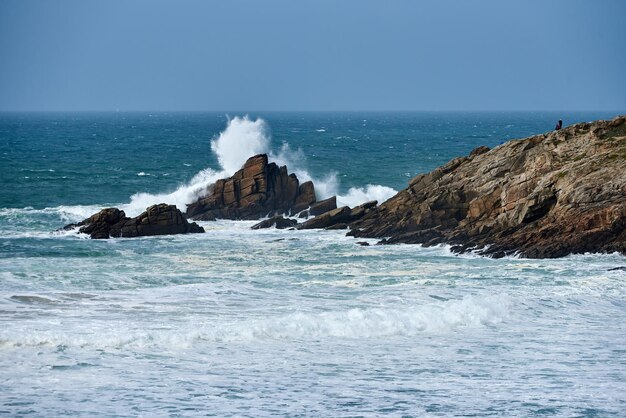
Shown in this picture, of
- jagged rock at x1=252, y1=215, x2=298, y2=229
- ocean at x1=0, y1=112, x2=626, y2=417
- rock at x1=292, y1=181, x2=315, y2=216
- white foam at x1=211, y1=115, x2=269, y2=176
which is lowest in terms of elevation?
ocean at x1=0, y1=112, x2=626, y2=417

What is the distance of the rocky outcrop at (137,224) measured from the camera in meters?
46.7

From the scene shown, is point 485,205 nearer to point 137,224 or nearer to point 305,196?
point 305,196

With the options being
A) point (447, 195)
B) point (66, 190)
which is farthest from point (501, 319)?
point (66, 190)

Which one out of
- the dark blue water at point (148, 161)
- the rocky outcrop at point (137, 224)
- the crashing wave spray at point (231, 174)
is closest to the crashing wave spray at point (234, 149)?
the crashing wave spray at point (231, 174)

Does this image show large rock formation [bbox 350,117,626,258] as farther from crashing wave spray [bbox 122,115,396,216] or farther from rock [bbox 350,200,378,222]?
crashing wave spray [bbox 122,115,396,216]

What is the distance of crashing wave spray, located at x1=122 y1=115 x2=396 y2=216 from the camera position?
2301 inches

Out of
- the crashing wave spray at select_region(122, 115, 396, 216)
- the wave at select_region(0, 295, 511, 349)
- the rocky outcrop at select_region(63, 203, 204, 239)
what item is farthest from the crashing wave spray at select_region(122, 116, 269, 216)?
the wave at select_region(0, 295, 511, 349)

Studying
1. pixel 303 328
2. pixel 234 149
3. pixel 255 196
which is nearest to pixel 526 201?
pixel 255 196

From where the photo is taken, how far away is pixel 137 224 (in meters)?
47.1

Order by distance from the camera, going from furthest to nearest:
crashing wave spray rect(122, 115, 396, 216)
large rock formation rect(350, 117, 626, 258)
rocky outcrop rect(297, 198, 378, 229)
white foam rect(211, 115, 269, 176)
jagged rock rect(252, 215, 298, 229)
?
white foam rect(211, 115, 269, 176), crashing wave spray rect(122, 115, 396, 216), jagged rock rect(252, 215, 298, 229), rocky outcrop rect(297, 198, 378, 229), large rock formation rect(350, 117, 626, 258)

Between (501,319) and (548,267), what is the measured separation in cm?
808

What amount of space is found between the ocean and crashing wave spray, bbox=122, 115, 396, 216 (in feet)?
23.2

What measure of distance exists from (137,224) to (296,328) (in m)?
20.1

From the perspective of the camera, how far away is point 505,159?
47.1m
